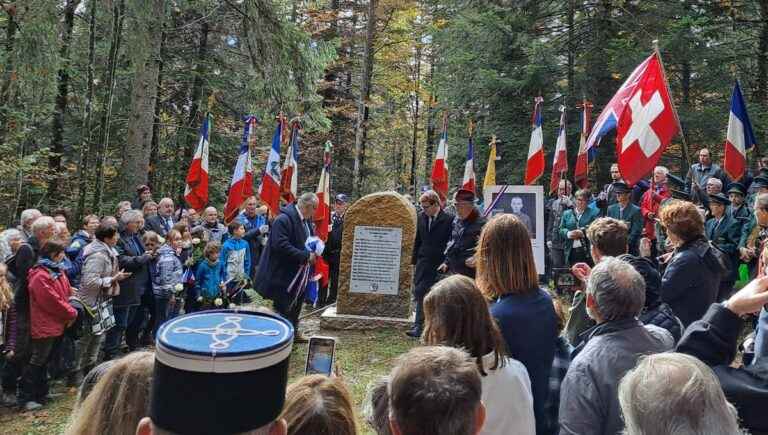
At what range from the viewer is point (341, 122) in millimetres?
24406

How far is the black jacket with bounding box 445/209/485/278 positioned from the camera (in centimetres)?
698

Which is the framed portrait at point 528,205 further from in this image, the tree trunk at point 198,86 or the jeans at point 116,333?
the tree trunk at point 198,86

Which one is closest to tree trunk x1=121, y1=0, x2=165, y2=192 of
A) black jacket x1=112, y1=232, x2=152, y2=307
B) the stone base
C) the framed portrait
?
black jacket x1=112, y1=232, x2=152, y2=307

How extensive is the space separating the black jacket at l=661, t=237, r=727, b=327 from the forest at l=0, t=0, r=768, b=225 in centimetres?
844

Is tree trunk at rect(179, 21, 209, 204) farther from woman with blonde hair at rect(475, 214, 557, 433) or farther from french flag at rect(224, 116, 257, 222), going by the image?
woman with blonde hair at rect(475, 214, 557, 433)

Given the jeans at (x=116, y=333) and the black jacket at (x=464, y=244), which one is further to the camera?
the black jacket at (x=464, y=244)

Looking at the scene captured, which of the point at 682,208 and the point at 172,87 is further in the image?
the point at 172,87

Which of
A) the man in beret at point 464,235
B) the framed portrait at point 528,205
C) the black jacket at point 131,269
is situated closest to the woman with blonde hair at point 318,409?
the man in beret at point 464,235

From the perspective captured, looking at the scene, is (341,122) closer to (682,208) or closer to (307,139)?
(307,139)

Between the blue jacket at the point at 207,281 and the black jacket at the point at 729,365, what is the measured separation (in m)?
6.56

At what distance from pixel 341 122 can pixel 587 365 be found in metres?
22.6

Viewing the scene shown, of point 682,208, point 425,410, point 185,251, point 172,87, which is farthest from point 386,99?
point 425,410

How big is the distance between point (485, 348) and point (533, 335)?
60 cm

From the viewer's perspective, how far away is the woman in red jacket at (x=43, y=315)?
17.3ft
